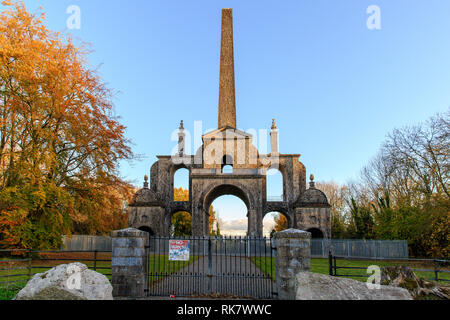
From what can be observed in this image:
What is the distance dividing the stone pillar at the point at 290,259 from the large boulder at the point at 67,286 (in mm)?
4411

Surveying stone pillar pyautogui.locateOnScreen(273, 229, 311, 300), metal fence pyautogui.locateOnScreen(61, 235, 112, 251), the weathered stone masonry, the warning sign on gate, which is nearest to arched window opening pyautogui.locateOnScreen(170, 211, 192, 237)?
the weathered stone masonry

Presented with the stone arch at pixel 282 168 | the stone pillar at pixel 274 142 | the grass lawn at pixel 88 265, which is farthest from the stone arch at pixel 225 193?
the grass lawn at pixel 88 265

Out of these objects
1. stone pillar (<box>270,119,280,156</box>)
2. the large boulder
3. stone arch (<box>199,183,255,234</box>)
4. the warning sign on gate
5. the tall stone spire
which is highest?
the tall stone spire

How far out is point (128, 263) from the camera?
30.1ft

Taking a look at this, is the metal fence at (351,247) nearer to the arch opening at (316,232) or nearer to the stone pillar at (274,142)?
the arch opening at (316,232)

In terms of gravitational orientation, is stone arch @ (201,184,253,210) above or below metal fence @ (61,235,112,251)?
above

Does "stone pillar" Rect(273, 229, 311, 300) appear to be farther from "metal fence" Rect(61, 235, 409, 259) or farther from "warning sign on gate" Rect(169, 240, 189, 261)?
"metal fence" Rect(61, 235, 409, 259)

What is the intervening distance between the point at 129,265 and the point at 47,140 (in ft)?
40.3

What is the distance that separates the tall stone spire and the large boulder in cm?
3120

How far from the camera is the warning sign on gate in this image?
32.4 feet

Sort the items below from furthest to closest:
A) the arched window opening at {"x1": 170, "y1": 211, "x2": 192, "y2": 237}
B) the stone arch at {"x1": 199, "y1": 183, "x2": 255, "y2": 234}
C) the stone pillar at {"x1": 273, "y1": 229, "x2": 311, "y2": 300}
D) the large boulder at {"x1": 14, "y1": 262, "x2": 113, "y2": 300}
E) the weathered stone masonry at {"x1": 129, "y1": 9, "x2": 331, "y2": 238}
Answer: the arched window opening at {"x1": 170, "y1": 211, "x2": 192, "y2": 237}
the weathered stone masonry at {"x1": 129, "y1": 9, "x2": 331, "y2": 238}
the stone arch at {"x1": 199, "y1": 183, "x2": 255, "y2": 234}
the stone pillar at {"x1": 273, "y1": 229, "x2": 311, "y2": 300}
the large boulder at {"x1": 14, "y1": 262, "x2": 113, "y2": 300}

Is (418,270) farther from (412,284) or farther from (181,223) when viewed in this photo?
(181,223)

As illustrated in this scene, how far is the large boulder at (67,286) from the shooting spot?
6113 millimetres
